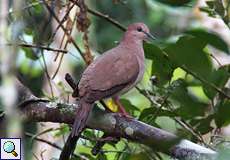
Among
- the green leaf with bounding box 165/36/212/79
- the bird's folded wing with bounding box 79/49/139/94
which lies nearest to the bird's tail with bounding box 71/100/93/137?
the bird's folded wing with bounding box 79/49/139/94

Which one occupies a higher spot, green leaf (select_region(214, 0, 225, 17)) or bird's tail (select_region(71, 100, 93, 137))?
green leaf (select_region(214, 0, 225, 17))

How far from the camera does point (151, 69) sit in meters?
2.91

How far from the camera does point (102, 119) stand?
2.64 metres

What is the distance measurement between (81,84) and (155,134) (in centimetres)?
74

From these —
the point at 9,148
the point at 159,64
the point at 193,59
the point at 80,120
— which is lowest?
the point at 9,148

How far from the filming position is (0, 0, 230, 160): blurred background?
118 cm

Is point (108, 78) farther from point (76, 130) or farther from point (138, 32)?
point (138, 32)

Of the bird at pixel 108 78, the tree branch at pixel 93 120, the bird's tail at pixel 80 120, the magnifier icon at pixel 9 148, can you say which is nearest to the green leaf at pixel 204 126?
the tree branch at pixel 93 120

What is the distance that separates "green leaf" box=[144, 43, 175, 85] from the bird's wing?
26 centimetres

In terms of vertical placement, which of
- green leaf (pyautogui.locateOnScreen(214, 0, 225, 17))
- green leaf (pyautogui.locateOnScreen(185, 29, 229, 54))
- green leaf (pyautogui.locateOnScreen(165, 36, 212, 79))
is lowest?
green leaf (pyautogui.locateOnScreen(214, 0, 225, 17))

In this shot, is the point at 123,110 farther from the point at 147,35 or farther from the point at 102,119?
the point at 147,35

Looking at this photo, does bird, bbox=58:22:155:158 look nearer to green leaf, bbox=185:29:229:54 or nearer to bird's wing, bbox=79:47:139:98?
bird's wing, bbox=79:47:139:98

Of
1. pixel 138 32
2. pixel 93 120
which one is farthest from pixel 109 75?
pixel 138 32

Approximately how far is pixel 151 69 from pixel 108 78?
0.28 m
